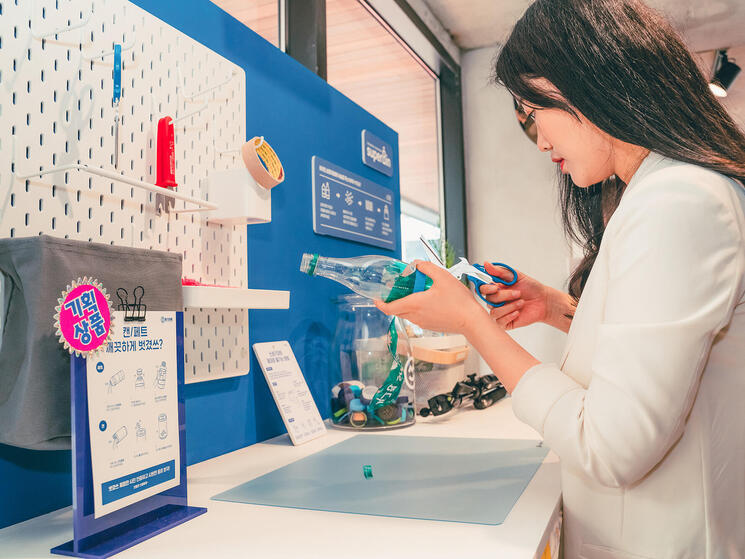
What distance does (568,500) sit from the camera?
89 cm

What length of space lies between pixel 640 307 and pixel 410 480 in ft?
1.61

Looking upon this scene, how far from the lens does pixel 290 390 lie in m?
1.37

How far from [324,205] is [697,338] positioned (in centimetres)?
113

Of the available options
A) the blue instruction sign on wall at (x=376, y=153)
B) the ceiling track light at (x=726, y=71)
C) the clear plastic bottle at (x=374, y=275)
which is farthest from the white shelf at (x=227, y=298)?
the ceiling track light at (x=726, y=71)

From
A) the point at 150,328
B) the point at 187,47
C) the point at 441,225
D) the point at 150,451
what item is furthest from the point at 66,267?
the point at 441,225

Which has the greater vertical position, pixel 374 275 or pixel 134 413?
pixel 374 275

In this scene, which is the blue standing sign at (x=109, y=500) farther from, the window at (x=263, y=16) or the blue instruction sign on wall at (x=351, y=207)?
the window at (x=263, y=16)

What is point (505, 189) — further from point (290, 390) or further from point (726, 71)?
point (290, 390)

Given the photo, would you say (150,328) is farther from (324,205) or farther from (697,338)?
(324,205)

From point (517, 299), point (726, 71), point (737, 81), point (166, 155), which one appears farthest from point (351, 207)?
point (737, 81)

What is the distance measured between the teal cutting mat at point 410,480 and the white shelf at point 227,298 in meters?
0.30

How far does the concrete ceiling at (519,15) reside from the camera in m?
3.01

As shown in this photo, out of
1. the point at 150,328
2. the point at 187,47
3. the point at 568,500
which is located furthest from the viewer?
the point at 187,47

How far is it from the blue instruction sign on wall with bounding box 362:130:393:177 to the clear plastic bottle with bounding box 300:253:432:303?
1.69 feet
